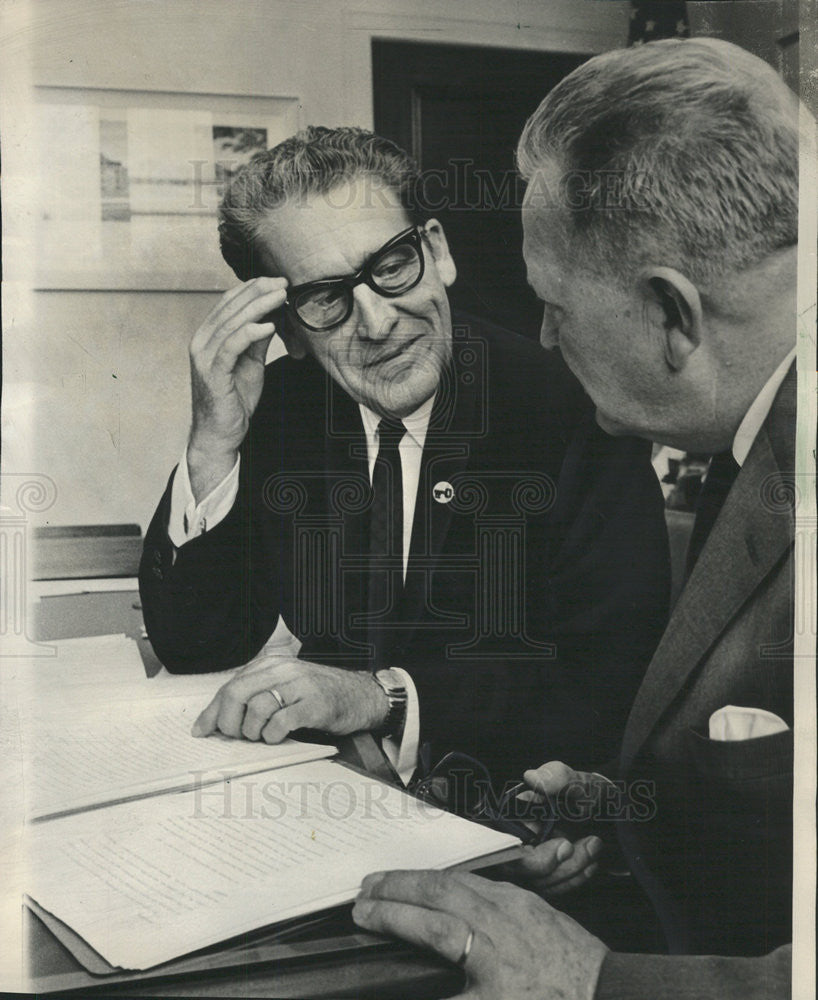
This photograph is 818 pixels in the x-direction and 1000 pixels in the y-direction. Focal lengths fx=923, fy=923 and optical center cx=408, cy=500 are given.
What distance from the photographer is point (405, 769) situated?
4.67 feet

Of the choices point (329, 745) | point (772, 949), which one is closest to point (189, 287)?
point (329, 745)

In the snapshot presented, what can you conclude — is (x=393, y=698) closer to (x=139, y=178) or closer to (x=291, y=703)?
(x=291, y=703)

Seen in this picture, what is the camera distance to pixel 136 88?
149cm

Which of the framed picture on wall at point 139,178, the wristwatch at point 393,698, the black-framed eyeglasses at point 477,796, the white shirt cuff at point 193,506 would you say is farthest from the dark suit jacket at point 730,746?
the framed picture on wall at point 139,178

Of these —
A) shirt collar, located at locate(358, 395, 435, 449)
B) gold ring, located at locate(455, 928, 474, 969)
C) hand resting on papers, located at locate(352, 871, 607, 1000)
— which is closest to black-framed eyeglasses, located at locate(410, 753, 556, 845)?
hand resting on papers, located at locate(352, 871, 607, 1000)

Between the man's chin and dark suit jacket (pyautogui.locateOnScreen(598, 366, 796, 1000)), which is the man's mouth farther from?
dark suit jacket (pyautogui.locateOnScreen(598, 366, 796, 1000))

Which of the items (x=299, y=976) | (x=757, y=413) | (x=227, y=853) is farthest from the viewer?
(x=757, y=413)

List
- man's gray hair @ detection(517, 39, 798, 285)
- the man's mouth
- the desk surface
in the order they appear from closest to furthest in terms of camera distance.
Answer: the desk surface, man's gray hair @ detection(517, 39, 798, 285), the man's mouth

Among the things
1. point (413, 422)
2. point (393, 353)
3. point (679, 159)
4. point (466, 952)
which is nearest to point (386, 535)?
point (413, 422)

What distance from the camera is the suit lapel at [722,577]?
4.60 feet

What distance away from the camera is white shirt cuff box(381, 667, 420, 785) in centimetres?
142

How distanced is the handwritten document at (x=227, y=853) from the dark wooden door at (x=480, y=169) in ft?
2.51

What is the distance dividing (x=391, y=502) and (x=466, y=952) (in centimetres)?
66

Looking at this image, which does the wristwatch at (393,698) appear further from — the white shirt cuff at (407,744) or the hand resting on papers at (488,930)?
the hand resting on papers at (488,930)
